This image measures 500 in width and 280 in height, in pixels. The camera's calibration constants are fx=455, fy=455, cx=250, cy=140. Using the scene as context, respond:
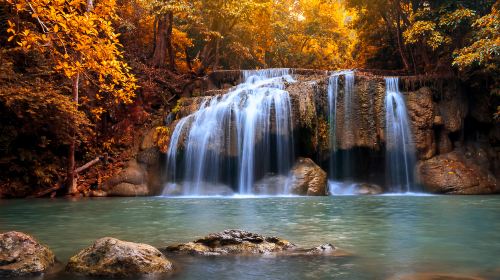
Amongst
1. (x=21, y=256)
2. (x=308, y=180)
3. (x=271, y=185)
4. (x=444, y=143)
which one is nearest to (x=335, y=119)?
(x=308, y=180)

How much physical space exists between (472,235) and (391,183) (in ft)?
31.7

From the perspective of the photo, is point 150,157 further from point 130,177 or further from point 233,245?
point 233,245

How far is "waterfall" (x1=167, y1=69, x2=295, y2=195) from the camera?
1561 cm

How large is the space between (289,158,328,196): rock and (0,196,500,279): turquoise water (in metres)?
2.08

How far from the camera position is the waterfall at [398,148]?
52.4 ft

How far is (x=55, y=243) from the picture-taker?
6203 millimetres

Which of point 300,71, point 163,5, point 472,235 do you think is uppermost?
point 163,5

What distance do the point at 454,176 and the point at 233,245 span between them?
11.8 m

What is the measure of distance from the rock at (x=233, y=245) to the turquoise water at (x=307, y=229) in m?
0.24

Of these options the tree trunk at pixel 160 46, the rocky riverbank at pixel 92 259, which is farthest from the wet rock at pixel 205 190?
the rocky riverbank at pixel 92 259

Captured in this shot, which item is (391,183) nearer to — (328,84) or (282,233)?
(328,84)

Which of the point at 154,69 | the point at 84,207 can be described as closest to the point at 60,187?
the point at 84,207

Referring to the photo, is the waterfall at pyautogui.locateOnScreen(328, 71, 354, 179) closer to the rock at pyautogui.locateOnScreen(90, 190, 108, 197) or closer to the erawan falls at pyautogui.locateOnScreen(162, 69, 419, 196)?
the erawan falls at pyautogui.locateOnScreen(162, 69, 419, 196)

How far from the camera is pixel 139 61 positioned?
20.6m
